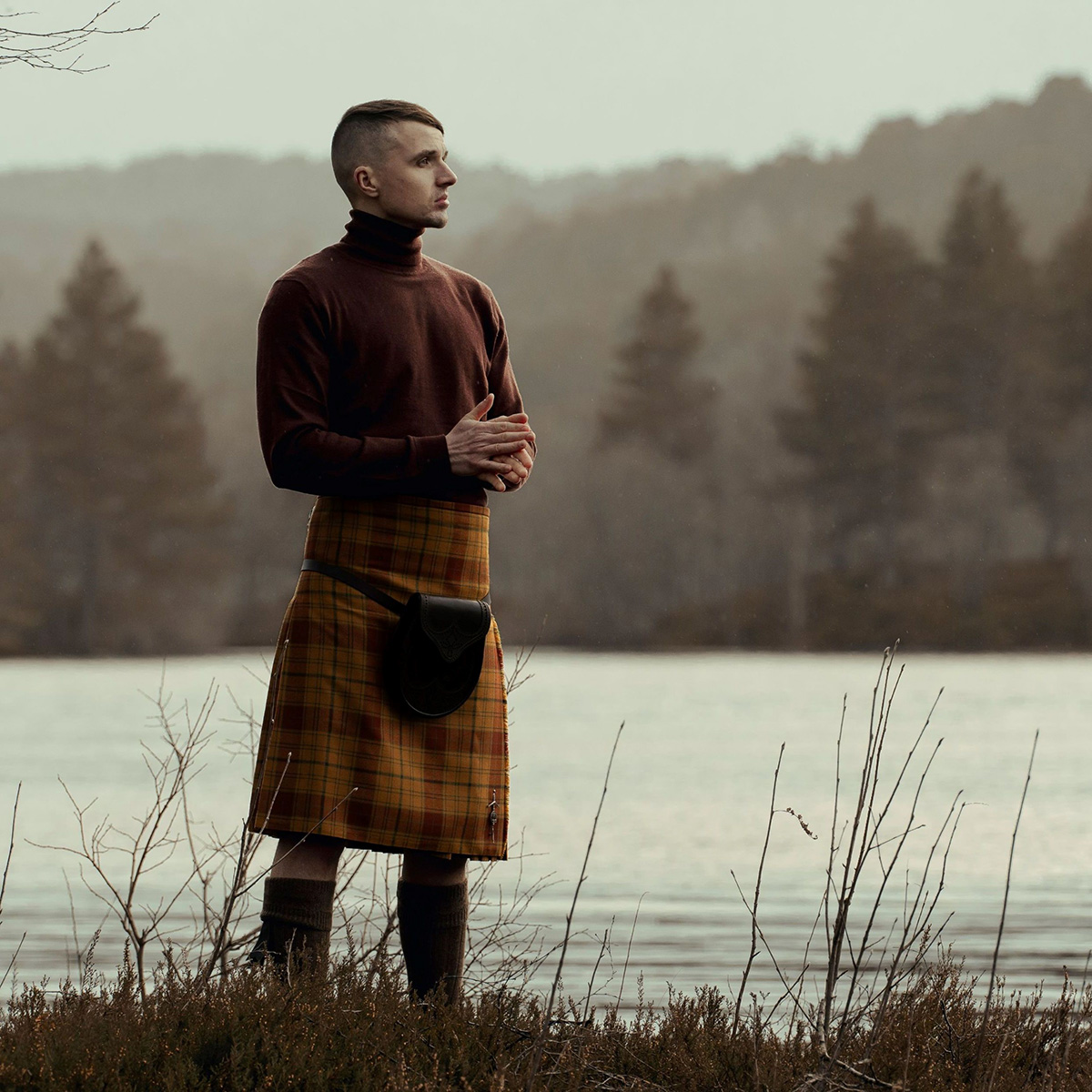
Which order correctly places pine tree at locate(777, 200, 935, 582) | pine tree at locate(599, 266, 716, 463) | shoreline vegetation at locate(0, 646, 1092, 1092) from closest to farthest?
1. shoreline vegetation at locate(0, 646, 1092, 1092)
2. pine tree at locate(777, 200, 935, 582)
3. pine tree at locate(599, 266, 716, 463)

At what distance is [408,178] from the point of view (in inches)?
142

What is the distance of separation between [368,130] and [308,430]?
23.5 inches

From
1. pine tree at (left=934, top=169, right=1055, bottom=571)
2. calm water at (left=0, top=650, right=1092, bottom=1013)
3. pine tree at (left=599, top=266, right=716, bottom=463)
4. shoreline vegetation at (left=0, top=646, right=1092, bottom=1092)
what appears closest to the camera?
shoreline vegetation at (left=0, top=646, right=1092, bottom=1092)

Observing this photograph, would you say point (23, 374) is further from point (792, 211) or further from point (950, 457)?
point (792, 211)

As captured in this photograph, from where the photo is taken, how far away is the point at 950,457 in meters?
62.1

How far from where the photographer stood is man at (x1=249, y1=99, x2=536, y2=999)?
11.4 feet

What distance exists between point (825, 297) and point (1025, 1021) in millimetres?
63326

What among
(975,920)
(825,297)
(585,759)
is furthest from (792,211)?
(975,920)

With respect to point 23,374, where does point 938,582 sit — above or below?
below

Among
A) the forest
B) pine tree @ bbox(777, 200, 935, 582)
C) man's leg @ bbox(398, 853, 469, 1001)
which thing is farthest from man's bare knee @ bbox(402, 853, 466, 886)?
pine tree @ bbox(777, 200, 935, 582)

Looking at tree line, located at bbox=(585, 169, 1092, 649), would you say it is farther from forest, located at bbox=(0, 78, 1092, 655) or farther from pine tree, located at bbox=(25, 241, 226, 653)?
pine tree, located at bbox=(25, 241, 226, 653)

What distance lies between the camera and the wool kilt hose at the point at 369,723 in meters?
3.47

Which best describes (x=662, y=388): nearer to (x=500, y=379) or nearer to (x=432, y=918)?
(x=500, y=379)

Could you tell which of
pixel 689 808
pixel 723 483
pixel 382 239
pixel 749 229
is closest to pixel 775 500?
pixel 723 483
